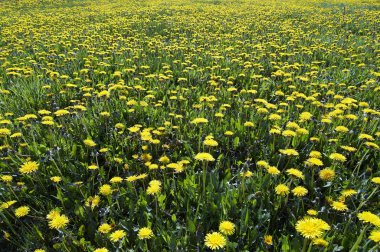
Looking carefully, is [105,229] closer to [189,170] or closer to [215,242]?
[215,242]

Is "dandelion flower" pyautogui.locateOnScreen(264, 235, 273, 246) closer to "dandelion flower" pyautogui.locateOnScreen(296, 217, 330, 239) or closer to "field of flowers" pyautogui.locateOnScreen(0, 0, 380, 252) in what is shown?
"field of flowers" pyautogui.locateOnScreen(0, 0, 380, 252)

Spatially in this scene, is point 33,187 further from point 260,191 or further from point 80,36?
point 80,36


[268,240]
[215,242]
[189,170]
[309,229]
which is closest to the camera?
[309,229]

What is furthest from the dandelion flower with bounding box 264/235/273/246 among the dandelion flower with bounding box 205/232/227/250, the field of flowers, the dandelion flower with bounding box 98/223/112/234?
the dandelion flower with bounding box 98/223/112/234

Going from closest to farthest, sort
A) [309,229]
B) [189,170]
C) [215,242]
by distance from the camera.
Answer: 1. [309,229]
2. [215,242]
3. [189,170]

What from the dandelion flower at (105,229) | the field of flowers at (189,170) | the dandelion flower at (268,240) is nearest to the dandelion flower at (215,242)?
the field of flowers at (189,170)

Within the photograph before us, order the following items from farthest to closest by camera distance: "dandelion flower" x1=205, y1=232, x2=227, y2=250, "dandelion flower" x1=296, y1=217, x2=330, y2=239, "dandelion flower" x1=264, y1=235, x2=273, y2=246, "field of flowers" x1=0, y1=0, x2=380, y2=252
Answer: "field of flowers" x1=0, y1=0, x2=380, y2=252
"dandelion flower" x1=264, y1=235, x2=273, y2=246
"dandelion flower" x1=205, y1=232, x2=227, y2=250
"dandelion flower" x1=296, y1=217, x2=330, y2=239

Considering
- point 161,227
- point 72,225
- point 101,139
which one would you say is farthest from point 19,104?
point 161,227

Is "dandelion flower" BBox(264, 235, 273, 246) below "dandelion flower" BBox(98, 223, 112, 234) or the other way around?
below

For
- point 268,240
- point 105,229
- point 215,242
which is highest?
point 215,242

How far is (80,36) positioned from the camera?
9.91m

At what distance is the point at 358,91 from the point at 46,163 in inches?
218

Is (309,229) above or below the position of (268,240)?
above

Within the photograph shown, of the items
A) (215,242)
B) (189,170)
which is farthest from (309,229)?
(189,170)
